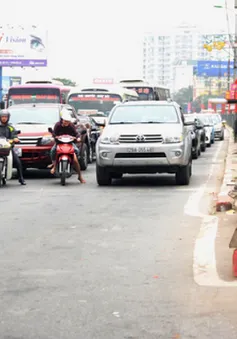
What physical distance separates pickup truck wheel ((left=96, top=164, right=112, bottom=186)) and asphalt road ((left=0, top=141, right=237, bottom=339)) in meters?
2.60

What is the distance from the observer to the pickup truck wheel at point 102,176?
56.5ft

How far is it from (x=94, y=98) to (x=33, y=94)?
2552 mm

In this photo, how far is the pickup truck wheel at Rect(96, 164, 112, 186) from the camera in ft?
56.5

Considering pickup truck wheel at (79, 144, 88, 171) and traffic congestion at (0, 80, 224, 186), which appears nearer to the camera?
traffic congestion at (0, 80, 224, 186)

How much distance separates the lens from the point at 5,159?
1739cm

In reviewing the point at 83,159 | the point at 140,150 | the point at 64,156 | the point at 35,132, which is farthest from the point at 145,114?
the point at 83,159

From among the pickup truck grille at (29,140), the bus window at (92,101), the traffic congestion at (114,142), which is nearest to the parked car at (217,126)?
the bus window at (92,101)

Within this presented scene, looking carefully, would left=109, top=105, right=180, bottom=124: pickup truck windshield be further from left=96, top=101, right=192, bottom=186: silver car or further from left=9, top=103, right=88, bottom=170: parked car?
left=9, top=103, right=88, bottom=170: parked car

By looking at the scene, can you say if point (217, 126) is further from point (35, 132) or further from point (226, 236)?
point (226, 236)

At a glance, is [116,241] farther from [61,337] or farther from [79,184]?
[79,184]

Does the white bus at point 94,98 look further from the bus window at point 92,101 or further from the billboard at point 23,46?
the billboard at point 23,46

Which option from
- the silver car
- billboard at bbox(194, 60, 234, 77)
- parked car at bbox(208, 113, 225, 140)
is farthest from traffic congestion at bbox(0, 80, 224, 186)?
billboard at bbox(194, 60, 234, 77)

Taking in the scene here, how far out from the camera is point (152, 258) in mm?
8781

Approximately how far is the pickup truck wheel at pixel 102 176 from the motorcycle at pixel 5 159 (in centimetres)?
175
